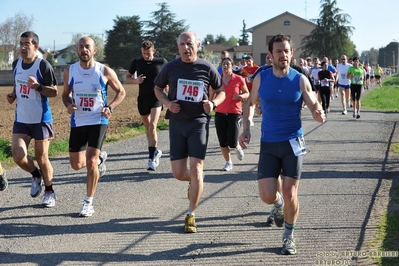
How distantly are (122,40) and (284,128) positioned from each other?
93131mm

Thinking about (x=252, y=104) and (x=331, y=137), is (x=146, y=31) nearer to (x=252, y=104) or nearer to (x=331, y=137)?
(x=331, y=137)

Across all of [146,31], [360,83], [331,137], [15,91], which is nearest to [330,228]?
[15,91]

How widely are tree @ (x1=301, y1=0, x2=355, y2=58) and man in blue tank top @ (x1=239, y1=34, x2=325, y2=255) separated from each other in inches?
3744

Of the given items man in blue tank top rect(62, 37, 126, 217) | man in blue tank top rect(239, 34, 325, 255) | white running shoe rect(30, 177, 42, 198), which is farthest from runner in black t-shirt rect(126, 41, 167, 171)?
man in blue tank top rect(239, 34, 325, 255)

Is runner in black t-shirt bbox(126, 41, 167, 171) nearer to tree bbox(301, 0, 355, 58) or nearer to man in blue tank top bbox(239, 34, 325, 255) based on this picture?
man in blue tank top bbox(239, 34, 325, 255)

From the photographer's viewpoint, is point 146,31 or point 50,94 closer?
point 50,94

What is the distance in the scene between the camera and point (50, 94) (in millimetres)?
7832

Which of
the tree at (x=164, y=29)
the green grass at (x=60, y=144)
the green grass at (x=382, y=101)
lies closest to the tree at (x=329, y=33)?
the tree at (x=164, y=29)

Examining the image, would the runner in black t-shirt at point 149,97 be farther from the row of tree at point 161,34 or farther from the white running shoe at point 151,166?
the row of tree at point 161,34

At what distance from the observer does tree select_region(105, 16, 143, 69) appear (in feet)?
315

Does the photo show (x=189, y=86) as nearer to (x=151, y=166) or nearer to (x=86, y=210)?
(x=86, y=210)

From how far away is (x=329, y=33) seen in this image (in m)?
98.8

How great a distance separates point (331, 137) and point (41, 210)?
9255mm

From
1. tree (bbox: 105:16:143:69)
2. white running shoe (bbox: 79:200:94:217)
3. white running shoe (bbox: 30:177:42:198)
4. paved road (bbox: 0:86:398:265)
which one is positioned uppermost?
tree (bbox: 105:16:143:69)
